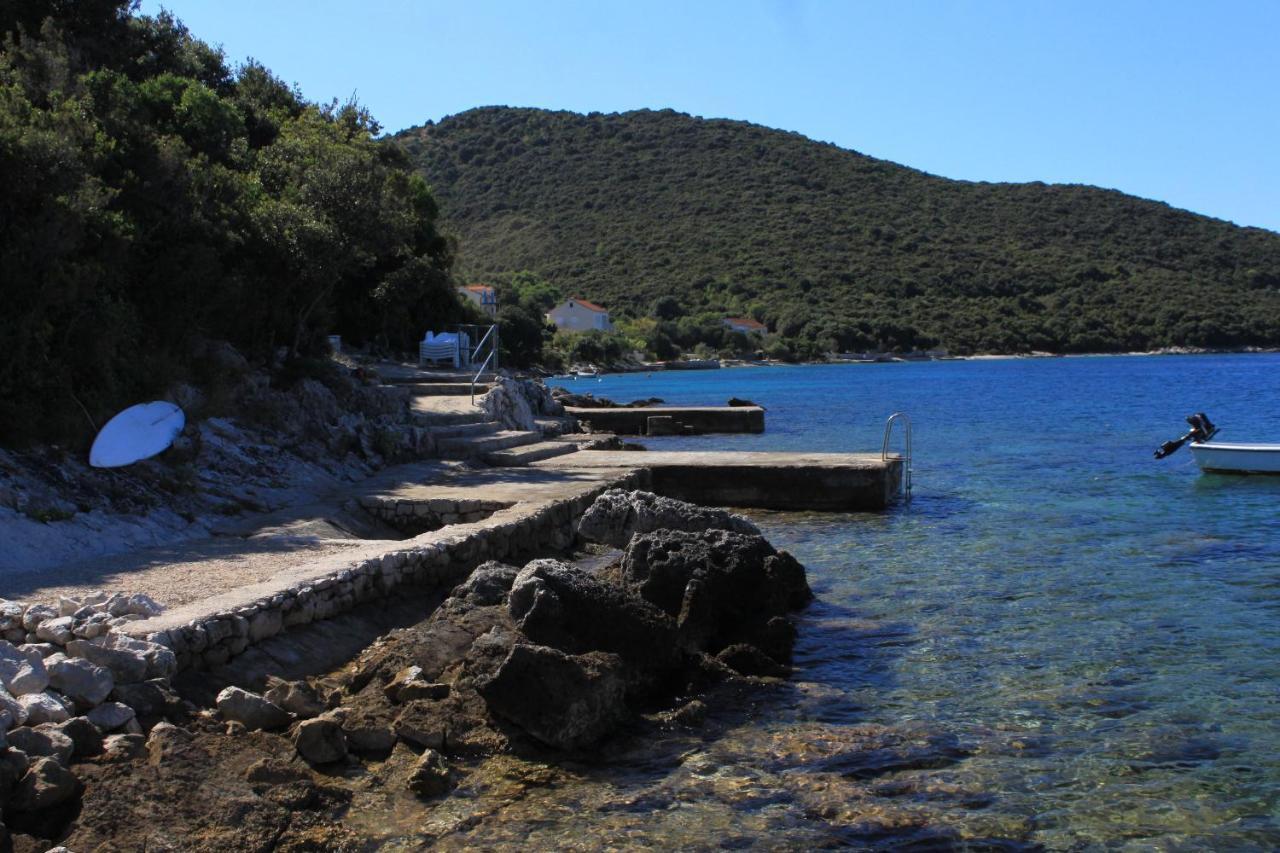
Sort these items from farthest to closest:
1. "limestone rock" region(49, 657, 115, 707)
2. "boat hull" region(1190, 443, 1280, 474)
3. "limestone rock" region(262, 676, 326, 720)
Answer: "boat hull" region(1190, 443, 1280, 474)
"limestone rock" region(262, 676, 326, 720)
"limestone rock" region(49, 657, 115, 707)

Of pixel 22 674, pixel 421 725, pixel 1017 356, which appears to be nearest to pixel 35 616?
pixel 22 674

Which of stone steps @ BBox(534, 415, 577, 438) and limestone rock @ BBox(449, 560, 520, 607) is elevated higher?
stone steps @ BBox(534, 415, 577, 438)

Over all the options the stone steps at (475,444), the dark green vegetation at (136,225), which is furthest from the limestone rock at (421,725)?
the stone steps at (475,444)

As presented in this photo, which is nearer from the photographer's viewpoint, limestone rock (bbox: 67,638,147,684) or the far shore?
limestone rock (bbox: 67,638,147,684)

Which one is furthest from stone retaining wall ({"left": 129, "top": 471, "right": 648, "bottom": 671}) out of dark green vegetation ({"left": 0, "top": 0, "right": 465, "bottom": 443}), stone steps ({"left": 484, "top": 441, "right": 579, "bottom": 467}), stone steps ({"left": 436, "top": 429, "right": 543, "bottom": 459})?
dark green vegetation ({"left": 0, "top": 0, "right": 465, "bottom": 443})

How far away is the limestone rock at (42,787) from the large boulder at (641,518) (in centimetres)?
721

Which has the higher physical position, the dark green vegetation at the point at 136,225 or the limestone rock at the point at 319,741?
the dark green vegetation at the point at 136,225

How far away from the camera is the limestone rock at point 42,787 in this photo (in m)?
5.37

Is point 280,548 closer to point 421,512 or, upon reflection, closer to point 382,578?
point 382,578

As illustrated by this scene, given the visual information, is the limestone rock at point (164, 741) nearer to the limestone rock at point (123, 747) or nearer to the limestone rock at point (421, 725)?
the limestone rock at point (123, 747)

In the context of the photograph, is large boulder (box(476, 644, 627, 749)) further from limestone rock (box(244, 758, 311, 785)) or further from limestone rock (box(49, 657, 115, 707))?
limestone rock (box(49, 657, 115, 707))

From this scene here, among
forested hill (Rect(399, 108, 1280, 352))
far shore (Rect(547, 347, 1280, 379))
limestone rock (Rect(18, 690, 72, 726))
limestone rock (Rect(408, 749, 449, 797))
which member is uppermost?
forested hill (Rect(399, 108, 1280, 352))

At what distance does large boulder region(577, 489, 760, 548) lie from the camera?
1232 cm

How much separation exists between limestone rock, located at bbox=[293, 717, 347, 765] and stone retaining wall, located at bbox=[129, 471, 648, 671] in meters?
1.05
